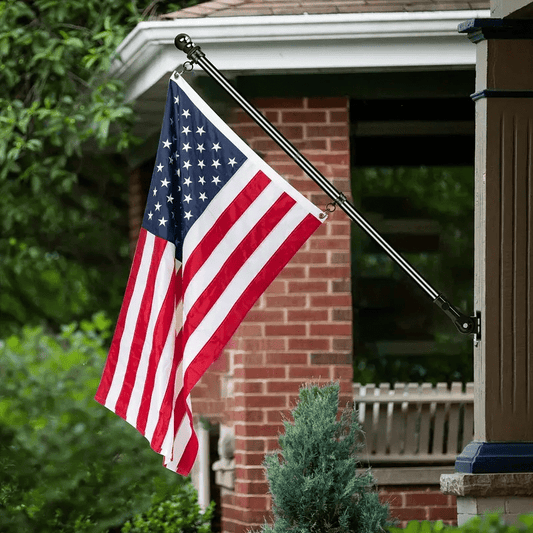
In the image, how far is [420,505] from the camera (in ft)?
22.6

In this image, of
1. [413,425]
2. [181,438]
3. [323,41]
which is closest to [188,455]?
[181,438]

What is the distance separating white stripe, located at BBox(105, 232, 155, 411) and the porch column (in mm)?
1479

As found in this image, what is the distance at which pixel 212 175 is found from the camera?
4945 millimetres

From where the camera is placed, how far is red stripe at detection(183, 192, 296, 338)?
489 centimetres

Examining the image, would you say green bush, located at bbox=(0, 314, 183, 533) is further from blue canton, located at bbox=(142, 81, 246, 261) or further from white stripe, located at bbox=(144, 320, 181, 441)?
blue canton, located at bbox=(142, 81, 246, 261)

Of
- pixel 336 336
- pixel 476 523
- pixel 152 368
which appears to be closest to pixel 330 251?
pixel 336 336

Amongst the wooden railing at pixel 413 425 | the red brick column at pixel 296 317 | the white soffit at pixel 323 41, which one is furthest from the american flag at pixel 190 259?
the wooden railing at pixel 413 425

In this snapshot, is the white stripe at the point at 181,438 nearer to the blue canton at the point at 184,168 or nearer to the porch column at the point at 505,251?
the blue canton at the point at 184,168

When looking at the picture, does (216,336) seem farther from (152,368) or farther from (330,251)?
(330,251)

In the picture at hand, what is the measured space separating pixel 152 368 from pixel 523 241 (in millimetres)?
1722

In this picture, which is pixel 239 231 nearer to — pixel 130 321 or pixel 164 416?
pixel 130 321

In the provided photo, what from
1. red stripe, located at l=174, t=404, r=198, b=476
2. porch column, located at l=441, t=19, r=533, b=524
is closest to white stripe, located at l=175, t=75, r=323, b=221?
porch column, located at l=441, t=19, r=533, b=524

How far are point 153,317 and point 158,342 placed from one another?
11 centimetres

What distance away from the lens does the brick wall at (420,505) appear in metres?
6.87
